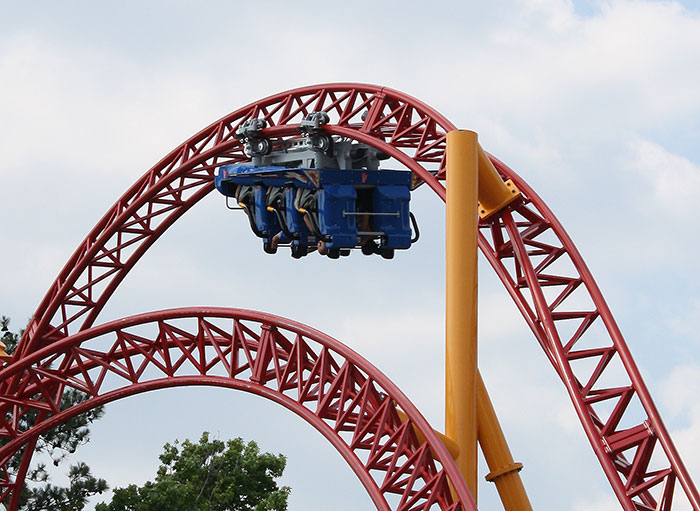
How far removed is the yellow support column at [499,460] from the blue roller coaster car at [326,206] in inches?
151

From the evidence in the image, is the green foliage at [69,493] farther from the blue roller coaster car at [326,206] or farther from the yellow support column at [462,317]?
the yellow support column at [462,317]

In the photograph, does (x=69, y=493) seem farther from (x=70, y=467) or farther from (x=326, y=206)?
(x=326, y=206)

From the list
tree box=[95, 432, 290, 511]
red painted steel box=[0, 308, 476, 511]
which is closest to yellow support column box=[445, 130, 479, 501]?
red painted steel box=[0, 308, 476, 511]

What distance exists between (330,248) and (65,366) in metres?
4.68

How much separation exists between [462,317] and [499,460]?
230 cm

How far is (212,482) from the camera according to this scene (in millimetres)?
29125

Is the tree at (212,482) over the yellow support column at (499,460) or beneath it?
over

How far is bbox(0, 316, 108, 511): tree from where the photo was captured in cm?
2638

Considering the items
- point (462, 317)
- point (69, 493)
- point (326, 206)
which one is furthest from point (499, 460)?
point (69, 493)

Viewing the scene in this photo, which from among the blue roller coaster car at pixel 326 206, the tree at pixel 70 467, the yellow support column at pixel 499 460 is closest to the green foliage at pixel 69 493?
the tree at pixel 70 467

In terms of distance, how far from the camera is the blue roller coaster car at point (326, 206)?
2038 cm

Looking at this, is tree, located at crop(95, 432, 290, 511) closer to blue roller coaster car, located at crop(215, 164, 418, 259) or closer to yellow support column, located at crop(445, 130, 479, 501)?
blue roller coaster car, located at crop(215, 164, 418, 259)

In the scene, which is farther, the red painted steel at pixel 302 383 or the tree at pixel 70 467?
the tree at pixel 70 467

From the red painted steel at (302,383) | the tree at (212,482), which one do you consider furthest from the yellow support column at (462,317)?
the tree at (212,482)
